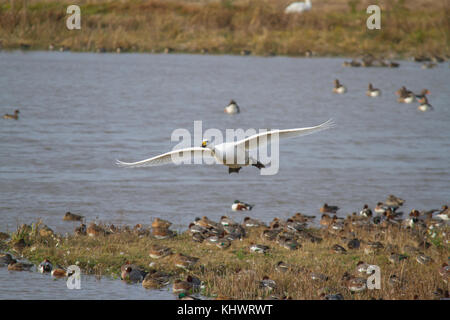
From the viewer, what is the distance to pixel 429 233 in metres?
14.3

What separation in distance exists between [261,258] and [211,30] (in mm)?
34651

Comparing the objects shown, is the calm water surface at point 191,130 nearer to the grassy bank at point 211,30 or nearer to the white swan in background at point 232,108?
the white swan in background at point 232,108

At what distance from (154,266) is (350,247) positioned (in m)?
3.43

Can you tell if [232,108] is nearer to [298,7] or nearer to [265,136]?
[265,136]

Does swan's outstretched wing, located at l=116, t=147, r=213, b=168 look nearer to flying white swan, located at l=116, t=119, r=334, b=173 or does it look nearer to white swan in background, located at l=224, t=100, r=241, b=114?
flying white swan, located at l=116, t=119, r=334, b=173

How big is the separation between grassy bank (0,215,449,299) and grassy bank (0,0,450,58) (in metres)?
31.5

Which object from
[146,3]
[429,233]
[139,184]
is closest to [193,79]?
[146,3]

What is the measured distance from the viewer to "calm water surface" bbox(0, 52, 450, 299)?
56.5 feet

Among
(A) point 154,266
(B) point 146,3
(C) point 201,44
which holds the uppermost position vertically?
(B) point 146,3

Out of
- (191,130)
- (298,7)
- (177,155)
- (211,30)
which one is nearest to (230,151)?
(177,155)

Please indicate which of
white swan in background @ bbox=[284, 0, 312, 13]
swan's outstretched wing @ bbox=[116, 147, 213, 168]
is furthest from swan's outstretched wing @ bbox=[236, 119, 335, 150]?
white swan in background @ bbox=[284, 0, 312, 13]

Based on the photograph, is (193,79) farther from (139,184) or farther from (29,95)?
(139,184)

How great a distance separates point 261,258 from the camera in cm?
1241

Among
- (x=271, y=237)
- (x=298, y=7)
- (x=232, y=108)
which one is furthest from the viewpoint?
(x=298, y=7)
